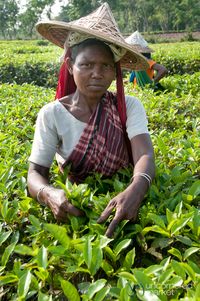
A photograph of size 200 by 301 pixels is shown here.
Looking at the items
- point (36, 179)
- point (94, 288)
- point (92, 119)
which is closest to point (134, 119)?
point (92, 119)

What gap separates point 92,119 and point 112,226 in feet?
2.19

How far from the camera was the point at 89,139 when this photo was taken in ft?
6.20

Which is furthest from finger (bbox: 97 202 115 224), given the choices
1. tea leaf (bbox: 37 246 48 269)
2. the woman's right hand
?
tea leaf (bbox: 37 246 48 269)

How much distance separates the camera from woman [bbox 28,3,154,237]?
6.08ft

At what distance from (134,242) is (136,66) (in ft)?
3.68

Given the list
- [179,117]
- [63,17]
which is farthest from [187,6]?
[179,117]

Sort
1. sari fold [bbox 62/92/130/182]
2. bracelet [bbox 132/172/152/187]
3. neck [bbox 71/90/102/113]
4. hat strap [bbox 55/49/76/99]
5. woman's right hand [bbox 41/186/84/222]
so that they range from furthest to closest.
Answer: hat strap [bbox 55/49/76/99] → neck [bbox 71/90/102/113] → sari fold [bbox 62/92/130/182] → bracelet [bbox 132/172/152/187] → woman's right hand [bbox 41/186/84/222]

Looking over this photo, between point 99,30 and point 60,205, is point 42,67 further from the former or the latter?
point 60,205

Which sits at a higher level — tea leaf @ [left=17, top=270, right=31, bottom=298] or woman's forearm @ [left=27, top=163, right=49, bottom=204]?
woman's forearm @ [left=27, top=163, right=49, bottom=204]

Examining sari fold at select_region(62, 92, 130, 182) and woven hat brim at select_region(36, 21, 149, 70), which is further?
sari fold at select_region(62, 92, 130, 182)

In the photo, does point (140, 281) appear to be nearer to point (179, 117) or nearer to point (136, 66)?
point (136, 66)

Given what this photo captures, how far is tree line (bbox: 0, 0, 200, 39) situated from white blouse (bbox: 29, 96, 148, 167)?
156ft

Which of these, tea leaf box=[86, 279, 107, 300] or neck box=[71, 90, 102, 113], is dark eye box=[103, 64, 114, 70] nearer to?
neck box=[71, 90, 102, 113]

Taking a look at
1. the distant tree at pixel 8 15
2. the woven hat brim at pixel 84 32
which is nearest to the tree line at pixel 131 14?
the distant tree at pixel 8 15
